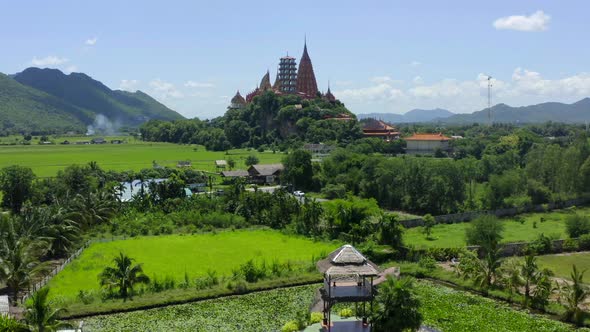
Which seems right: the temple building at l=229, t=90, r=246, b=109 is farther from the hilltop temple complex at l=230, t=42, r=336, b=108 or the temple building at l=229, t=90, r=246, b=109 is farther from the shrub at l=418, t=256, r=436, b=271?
the shrub at l=418, t=256, r=436, b=271

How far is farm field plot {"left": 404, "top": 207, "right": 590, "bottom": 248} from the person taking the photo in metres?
35.2

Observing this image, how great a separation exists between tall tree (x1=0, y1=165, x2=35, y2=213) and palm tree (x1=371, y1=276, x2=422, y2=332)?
114ft

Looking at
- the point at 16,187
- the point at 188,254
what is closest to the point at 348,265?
the point at 188,254

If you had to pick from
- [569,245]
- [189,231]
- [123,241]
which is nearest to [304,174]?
[189,231]

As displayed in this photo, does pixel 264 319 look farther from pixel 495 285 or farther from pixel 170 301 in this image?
pixel 495 285

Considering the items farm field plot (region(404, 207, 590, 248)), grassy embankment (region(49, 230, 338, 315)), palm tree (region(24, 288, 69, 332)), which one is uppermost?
palm tree (region(24, 288, 69, 332))

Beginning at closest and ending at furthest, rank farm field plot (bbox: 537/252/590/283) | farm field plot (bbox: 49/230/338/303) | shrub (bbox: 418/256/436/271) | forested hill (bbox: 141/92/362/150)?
1. farm field plot (bbox: 49/230/338/303)
2. shrub (bbox: 418/256/436/271)
3. farm field plot (bbox: 537/252/590/283)
4. forested hill (bbox: 141/92/362/150)

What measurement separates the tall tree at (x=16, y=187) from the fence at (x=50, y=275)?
13.1 m

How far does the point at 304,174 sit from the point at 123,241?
2562 cm

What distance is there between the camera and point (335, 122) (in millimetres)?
93188

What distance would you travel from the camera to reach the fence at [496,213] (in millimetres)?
40281

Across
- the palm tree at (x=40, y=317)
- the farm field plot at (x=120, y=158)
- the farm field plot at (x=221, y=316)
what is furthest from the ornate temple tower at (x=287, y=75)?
the palm tree at (x=40, y=317)

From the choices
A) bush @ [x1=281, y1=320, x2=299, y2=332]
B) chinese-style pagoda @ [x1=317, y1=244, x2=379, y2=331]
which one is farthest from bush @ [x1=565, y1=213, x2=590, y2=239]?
bush @ [x1=281, y1=320, x2=299, y2=332]

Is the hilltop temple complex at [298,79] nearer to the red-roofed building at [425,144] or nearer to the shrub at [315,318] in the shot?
the red-roofed building at [425,144]
